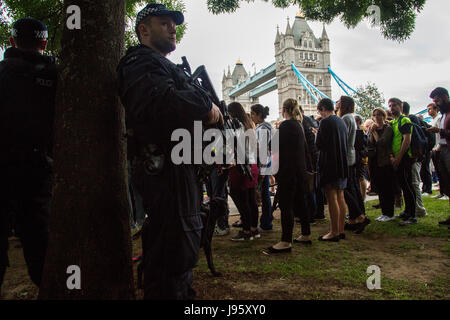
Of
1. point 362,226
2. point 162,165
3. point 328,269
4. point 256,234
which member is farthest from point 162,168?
point 362,226

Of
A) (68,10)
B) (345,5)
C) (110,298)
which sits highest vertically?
(345,5)

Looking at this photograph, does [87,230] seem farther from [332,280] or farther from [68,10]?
[332,280]

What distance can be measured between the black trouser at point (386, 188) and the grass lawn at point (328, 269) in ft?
2.46

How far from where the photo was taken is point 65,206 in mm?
1838

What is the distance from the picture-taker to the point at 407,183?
5176 mm

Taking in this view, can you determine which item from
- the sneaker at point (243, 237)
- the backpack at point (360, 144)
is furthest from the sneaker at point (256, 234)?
the backpack at point (360, 144)

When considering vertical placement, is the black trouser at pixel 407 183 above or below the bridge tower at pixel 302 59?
below

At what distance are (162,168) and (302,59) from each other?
8844cm

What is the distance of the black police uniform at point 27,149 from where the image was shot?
197 cm

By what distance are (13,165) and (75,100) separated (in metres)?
0.63

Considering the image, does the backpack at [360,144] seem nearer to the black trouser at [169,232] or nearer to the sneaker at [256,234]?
the sneaker at [256,234]

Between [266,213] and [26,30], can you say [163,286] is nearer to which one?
[26,30]

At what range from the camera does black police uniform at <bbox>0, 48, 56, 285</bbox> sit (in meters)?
1.97
